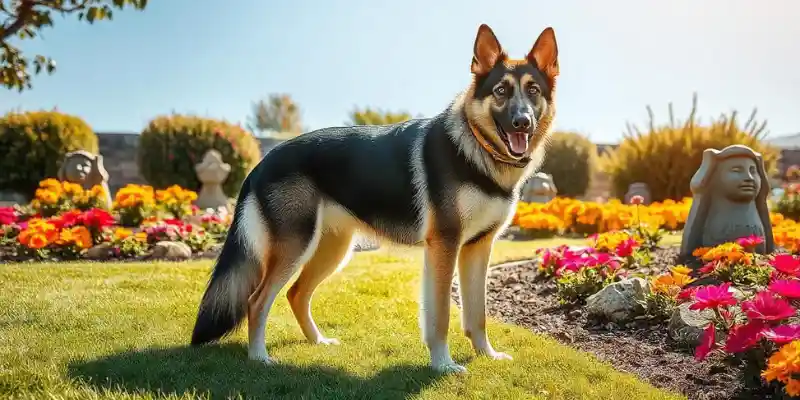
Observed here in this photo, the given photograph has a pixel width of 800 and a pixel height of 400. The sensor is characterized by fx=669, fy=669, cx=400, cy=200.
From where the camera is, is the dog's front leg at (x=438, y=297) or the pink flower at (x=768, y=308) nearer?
the pink flower at (x=768, y=308)

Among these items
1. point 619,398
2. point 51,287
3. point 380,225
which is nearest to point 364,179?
point 380,225

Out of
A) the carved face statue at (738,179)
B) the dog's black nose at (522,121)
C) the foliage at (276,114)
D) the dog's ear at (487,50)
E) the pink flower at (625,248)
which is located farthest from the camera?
the foliage at (276,114)

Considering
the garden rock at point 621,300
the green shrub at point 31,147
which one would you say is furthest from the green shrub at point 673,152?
the green shrub at point 31,147

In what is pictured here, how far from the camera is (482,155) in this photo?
3.53 m

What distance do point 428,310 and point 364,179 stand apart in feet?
2.64

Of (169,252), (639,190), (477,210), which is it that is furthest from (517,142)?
(639,190)

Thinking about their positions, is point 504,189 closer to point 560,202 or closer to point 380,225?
point 380,225

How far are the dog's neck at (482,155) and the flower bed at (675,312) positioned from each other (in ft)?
3.63

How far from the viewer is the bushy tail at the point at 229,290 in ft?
12.5

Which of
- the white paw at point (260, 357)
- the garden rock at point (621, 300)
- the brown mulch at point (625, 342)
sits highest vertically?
the garden rock at point (621, 300)

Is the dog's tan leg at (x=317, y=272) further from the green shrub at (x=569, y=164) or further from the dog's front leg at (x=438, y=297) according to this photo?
Answer: the green shrub at (x=569, y=164)

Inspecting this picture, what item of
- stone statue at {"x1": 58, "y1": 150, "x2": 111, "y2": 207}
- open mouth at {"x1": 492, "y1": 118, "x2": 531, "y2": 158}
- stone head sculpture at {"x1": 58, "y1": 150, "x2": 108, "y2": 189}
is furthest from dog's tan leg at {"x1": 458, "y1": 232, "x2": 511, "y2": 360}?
stone head sculpture at {"x1": 58, "y1": 150, "x2": 108, "y2": 189}

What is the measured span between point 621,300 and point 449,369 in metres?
1.75

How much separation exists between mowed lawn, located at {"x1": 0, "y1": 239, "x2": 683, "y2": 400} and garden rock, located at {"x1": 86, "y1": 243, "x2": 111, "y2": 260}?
1841 millimetres
